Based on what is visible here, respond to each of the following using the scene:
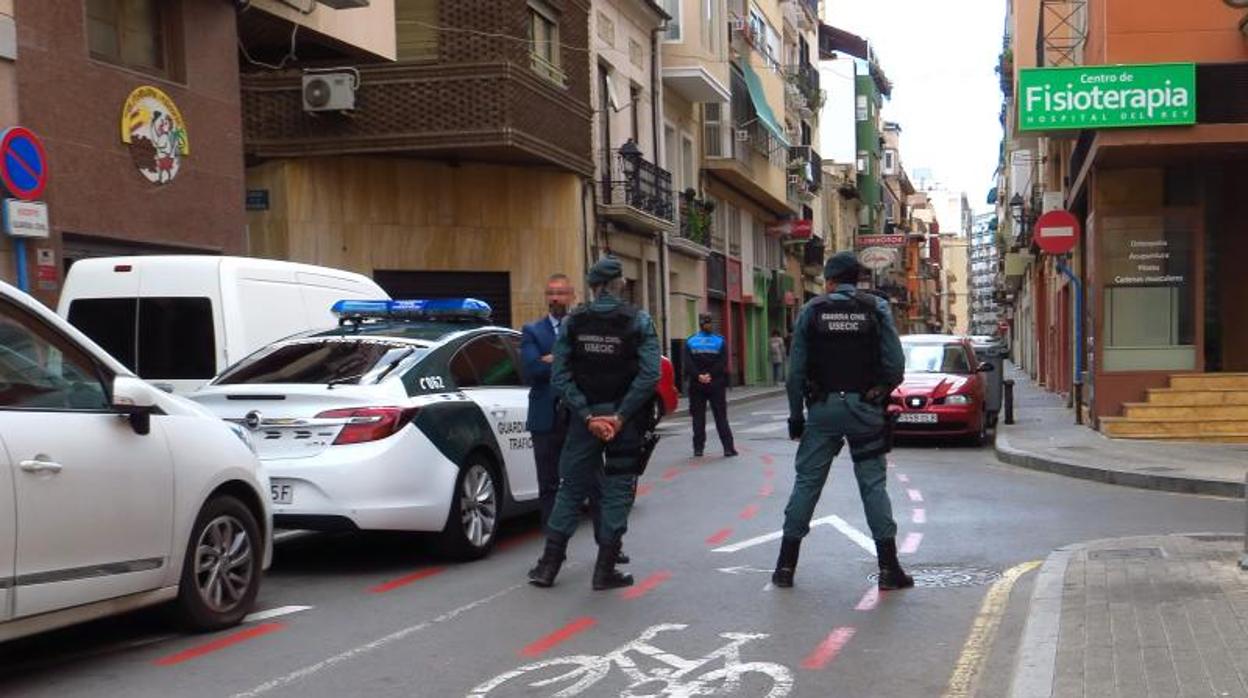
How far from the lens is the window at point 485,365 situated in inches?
336

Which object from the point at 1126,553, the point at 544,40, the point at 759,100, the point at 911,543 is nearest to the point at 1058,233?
the point at 911,543

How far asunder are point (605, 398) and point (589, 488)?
0.57 meters

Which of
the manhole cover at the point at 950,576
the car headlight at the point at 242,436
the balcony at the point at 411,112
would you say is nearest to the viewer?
the car headlight at the point at 242,436

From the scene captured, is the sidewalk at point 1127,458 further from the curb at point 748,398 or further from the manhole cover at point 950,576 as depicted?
the curb at point 748,398

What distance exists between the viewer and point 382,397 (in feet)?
24.8

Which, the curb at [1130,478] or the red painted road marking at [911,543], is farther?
the curb at [1130,478]

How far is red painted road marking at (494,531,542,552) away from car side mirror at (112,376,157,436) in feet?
11.5

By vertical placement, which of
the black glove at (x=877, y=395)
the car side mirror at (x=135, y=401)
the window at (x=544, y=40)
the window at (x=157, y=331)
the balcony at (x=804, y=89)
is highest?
the balcony at (x=804, y=89)

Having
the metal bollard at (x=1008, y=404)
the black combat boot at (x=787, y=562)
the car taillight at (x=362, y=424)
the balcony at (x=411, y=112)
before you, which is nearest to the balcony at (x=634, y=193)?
the balcony at (x=411, y=112)

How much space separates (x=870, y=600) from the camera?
678 cm

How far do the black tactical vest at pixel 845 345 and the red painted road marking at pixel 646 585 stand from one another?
5.11 ft

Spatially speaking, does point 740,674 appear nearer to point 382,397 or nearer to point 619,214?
point 382,397

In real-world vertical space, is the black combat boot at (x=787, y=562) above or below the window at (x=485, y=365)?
below

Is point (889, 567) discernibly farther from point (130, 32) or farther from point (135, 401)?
point (130, 32)
